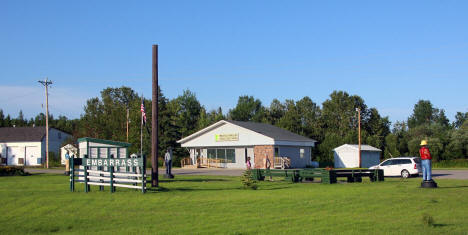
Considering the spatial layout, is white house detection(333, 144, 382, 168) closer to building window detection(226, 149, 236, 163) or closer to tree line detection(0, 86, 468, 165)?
tree line detection(0, 86, 468, 165)

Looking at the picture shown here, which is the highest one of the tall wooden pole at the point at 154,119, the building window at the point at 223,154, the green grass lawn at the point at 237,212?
the tall wooden pole at the point at 154,119

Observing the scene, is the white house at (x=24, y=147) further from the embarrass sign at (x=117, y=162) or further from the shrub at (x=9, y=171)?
the embarrass sign at (x=117, y=162)

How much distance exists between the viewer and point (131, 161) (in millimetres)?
19734

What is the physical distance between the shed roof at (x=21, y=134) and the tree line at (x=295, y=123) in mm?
4554

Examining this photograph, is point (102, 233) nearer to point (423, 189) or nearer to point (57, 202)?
point (57, 202)

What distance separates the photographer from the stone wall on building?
51.0 metres

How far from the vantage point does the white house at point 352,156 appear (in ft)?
181

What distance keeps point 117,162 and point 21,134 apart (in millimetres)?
55893

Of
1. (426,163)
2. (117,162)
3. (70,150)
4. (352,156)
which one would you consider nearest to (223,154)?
(352,156)

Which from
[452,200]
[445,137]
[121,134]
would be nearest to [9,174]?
[452,200]

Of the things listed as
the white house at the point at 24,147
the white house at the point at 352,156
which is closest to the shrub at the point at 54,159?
the white house at the point at 24,147

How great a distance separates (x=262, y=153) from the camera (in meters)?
51.5

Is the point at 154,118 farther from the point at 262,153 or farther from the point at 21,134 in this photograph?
the point at 21,134

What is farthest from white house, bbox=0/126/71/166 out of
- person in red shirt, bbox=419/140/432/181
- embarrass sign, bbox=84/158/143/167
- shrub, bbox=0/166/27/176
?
person in red shirt, bbox=419/140/432/181
